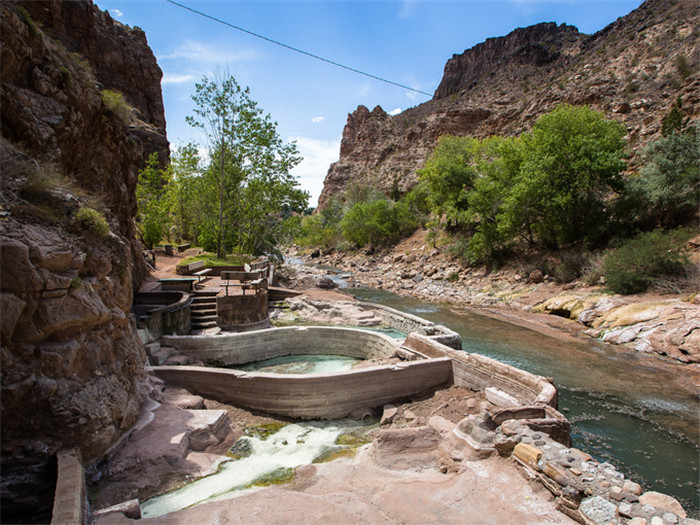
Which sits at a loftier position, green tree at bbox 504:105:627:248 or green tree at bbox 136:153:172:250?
green tree at bbox 504:105:627:248

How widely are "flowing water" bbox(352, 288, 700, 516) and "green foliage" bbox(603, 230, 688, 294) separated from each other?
14.2 feet

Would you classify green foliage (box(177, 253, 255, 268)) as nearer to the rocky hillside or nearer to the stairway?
the stairway

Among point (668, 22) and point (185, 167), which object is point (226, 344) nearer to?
point (185, 167)

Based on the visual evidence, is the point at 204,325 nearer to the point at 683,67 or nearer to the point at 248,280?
the point at 248,280

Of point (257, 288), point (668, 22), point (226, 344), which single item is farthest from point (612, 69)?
point (226, 344)

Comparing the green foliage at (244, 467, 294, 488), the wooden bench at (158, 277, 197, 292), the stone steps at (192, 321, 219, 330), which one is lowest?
the green foliage at (244, 467, 294, 488)

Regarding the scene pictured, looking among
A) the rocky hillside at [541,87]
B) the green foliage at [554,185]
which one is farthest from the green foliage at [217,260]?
the rocky hillside at [541,87]

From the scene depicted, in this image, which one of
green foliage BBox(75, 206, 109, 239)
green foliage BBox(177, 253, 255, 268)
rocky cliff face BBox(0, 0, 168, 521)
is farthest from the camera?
green foliage BBox(177, 253, 255, 268)

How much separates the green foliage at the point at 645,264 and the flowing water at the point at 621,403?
14.2 ft

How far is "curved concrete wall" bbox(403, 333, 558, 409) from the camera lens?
759cm

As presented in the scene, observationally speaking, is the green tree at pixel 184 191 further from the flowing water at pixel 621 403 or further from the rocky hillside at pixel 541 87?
the rocky hillside at pixel 541 87

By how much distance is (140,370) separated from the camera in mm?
8148

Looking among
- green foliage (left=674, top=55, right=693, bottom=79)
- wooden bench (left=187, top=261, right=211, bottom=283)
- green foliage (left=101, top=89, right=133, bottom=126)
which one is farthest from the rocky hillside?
green foliage (left=101, top=89, right=133, bottom=126)

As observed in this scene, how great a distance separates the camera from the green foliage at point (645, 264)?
54.4 feet
